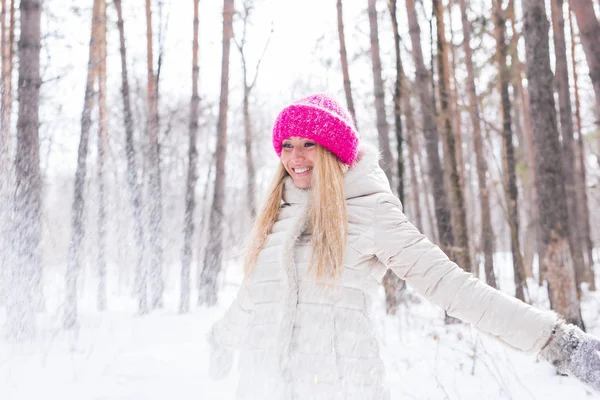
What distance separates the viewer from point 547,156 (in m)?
5.05

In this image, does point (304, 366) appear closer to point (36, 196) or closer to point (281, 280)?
point (281, 280)

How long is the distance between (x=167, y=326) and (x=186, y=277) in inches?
87.7

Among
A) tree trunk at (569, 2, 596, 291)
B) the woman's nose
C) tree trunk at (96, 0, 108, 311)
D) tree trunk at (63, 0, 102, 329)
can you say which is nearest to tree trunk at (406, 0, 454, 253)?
tree trunk at (63, 0, 102, 329)

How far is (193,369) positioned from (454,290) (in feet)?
14.2

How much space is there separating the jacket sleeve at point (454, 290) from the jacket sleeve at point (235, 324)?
2.14ft

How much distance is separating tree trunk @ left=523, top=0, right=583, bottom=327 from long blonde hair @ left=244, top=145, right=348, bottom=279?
3456 mm

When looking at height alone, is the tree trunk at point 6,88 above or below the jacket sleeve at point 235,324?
above

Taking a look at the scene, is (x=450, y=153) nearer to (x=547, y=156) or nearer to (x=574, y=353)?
(x=547, y=156)

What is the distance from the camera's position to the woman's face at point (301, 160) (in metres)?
2.19

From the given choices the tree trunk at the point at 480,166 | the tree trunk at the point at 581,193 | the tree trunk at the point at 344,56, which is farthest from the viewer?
the tree trunk at the point at 581,193

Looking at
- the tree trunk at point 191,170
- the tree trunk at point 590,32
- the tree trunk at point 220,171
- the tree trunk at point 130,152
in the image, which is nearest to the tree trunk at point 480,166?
the tree trunk at point 590,32

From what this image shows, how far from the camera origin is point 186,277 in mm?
11227

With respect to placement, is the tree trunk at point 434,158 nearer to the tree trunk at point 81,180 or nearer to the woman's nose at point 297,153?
the tree trunk at point 81,180

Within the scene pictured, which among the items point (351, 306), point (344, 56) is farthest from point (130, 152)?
point (351, 306)
